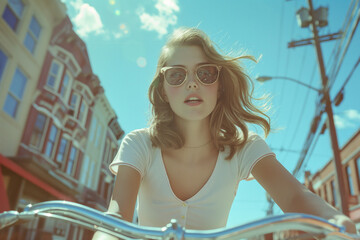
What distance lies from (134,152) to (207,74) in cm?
59

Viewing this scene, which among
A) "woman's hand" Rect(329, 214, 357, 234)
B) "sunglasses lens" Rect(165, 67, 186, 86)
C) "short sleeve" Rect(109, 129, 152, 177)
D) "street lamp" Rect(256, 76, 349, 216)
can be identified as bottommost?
"woman's hand" Rect(329, 214, 357, 234)

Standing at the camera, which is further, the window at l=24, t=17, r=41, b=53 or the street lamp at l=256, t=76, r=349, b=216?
the window at l=24, t=17, r=41, b=53

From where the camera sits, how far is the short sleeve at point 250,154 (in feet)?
5.64

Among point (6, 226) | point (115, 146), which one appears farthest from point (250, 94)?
point (115, 146)

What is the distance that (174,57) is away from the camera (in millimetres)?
1786

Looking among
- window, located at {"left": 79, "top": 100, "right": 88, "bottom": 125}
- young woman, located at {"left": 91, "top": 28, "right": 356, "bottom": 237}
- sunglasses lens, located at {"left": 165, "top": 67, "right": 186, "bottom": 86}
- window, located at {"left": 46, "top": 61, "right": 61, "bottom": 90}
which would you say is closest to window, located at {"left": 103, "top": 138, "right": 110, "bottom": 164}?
window, located at {"left": 79, "top": 100, "right": 88, "bottom": 125}

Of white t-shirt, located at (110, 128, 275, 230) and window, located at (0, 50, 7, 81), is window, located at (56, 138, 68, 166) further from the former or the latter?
white t-shirt, located at (110, 128, 275, 230)

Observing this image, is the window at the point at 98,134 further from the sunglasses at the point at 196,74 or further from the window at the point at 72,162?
the sunglasses at the point at 196,74

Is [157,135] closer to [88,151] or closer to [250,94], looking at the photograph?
[250,94]

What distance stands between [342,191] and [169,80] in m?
8.53

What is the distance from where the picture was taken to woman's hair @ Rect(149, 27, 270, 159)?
1.89 meters

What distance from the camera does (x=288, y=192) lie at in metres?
1.46

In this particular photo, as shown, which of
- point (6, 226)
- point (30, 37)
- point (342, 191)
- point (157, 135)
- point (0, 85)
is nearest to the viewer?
point (6, 226)

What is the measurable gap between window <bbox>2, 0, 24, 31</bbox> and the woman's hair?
37.0ft
